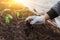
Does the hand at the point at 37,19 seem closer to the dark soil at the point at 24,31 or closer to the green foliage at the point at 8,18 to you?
the dark soil at the point at 24,31

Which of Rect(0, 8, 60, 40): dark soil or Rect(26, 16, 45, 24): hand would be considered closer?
Rect(0, 8, 60, 40): dark soil

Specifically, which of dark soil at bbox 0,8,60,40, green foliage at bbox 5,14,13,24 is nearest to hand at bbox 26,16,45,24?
dark soil at bbox 0,8,60,40

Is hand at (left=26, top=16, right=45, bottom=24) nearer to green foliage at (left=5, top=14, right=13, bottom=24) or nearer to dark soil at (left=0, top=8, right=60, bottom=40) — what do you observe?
dark soil at (left=0, top=8, right=60, bottom=40)

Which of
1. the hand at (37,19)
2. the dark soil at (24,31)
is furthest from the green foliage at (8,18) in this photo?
the hand at (37,19)

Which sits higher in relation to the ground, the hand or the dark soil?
the hand

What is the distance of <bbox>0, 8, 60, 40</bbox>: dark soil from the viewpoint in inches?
81.6

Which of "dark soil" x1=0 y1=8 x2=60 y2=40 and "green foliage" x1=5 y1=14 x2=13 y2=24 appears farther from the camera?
"green foliage" x1=5 y1=14 x2=13 y2=24

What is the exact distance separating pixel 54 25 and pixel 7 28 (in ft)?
1.79

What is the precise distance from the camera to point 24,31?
215 centimetres

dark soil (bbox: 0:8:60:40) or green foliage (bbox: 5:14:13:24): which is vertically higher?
green foliage (bbox: 5:14:13:24)

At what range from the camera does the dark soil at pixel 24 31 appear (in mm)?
2072

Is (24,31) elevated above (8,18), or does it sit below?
below

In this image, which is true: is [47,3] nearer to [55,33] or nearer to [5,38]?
[55,33]

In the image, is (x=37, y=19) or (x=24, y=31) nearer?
(x=24, y=31)
